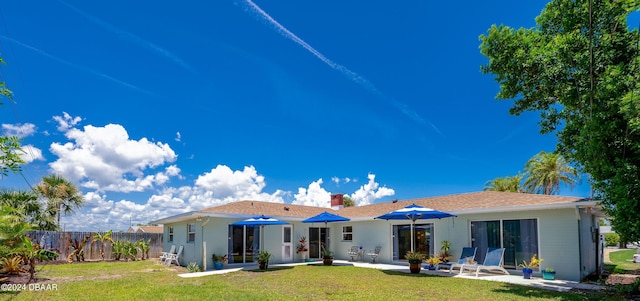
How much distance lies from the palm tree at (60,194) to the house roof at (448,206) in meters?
8.07

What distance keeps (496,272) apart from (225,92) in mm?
14719

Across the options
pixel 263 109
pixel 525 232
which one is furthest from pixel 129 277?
pixel 525 232

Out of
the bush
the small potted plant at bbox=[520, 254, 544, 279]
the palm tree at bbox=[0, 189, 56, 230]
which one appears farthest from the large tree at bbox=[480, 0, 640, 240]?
the bush

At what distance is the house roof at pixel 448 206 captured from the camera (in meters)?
12.8

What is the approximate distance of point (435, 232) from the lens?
16.4 m

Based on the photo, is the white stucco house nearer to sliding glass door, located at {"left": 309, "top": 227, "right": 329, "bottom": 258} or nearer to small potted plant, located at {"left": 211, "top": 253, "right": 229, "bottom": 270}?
sliding glass door, located at {"left": 309, "top": 227, "right": 329, "bottom": 258}

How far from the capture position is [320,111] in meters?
21.5

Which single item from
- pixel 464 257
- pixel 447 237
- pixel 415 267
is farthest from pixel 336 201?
pixel 464 257

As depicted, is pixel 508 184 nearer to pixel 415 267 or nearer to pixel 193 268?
pixel 415 267

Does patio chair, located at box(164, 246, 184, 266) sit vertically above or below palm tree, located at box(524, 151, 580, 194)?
below

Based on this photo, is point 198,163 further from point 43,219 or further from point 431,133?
point 431,133

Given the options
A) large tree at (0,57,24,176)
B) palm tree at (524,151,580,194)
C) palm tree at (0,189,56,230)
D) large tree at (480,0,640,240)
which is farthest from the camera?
palm tree at (524,151,580,194)

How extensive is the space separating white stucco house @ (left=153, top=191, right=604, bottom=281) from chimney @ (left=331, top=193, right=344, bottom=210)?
103 inches

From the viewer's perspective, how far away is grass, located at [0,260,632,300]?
905 centimetres
